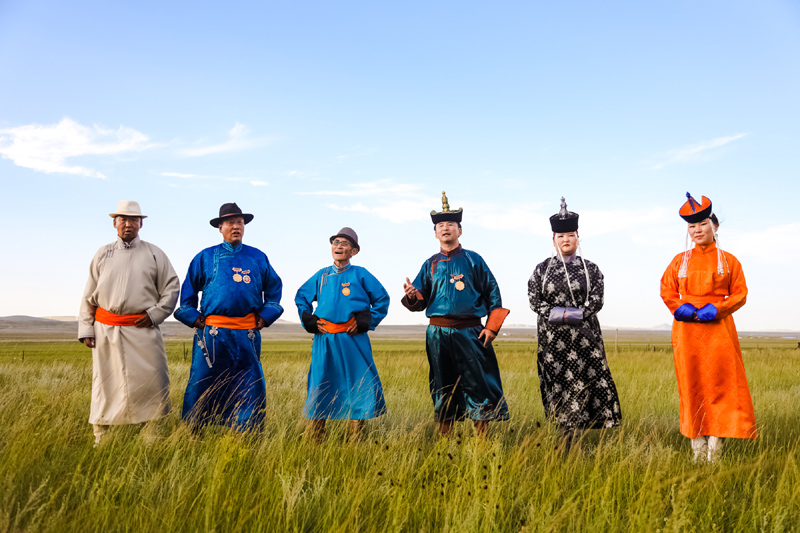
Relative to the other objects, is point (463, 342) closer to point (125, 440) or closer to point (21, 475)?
point (125, 440)

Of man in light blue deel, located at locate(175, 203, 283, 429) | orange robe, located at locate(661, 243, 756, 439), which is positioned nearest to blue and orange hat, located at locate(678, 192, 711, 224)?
orange robe, located at locate(661, 243, 756, 439)

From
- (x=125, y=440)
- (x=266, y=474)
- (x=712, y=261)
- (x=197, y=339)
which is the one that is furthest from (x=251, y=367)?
A: (x=712, y=261)

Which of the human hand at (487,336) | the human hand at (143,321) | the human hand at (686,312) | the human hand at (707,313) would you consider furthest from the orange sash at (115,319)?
the human hand at (707,313)

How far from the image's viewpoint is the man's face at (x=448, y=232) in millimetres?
4957

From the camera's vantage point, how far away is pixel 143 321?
491cm

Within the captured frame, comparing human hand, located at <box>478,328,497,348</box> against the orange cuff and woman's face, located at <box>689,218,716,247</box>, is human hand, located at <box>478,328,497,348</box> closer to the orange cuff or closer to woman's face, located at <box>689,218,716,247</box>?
the orange cuff

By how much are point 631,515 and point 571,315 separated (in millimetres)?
1759

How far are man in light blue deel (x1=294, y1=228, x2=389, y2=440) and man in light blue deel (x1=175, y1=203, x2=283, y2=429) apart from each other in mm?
486

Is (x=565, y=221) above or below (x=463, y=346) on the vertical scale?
above

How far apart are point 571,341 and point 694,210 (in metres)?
1.65

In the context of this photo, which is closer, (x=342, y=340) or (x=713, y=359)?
(x=713, y=359)

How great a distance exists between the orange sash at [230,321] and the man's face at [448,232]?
195cm

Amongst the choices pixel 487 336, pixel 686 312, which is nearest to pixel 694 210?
pixel 686 312

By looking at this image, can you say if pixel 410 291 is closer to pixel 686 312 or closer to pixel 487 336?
pixel 487 336
